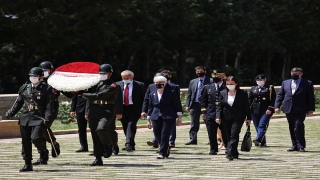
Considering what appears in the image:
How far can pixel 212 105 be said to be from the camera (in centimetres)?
1759

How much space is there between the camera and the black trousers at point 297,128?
18.3 m

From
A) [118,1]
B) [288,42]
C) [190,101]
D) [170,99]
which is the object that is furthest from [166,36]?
[170,99]

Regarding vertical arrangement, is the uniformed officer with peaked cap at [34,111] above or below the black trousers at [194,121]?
above

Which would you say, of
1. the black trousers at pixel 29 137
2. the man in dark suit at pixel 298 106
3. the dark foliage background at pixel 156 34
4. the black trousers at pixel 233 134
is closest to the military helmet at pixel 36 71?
the black trousers at pixel 29 137

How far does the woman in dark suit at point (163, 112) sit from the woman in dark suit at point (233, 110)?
2.76ft

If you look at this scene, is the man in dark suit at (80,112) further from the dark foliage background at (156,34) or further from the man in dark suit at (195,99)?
the dark foliage background at (156,34)

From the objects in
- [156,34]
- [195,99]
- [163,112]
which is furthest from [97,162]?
[156,34]

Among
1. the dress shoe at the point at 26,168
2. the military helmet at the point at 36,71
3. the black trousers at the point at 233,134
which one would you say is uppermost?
the military helmet at the point at 36,71

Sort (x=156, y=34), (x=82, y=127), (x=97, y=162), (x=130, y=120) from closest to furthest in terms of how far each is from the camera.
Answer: (x=97, y=162) → (x=82, y=127) → (x=130, y=120) → (x=156, y=34)

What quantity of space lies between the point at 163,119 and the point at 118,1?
3171 centimetres

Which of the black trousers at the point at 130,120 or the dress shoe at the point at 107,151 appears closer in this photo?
the dress shoe at the point at 107,151

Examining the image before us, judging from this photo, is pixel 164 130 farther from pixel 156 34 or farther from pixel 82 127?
pixel 156 34

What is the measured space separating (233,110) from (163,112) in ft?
4.24

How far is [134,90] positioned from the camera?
736 inches
